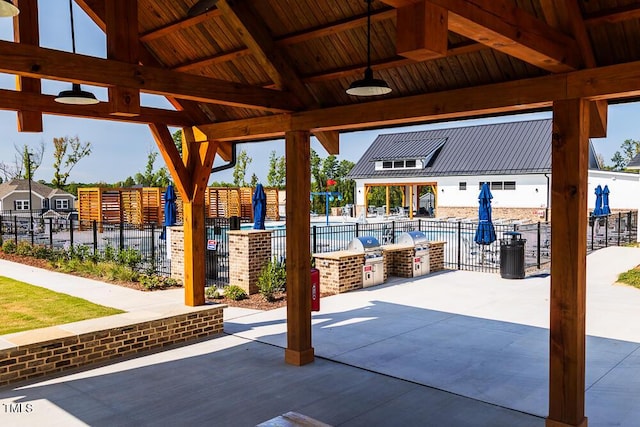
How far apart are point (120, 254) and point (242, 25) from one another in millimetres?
9954

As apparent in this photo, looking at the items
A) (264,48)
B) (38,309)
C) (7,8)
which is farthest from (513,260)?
(7,8)

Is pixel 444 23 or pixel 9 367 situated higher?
pixel 444 23

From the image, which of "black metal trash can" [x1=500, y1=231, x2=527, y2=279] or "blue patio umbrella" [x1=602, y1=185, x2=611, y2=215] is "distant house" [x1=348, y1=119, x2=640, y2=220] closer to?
"blue patio umbrella" [x1=602, y1=185, x2=611, y2=215]

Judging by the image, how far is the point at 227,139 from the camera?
28.5 feet

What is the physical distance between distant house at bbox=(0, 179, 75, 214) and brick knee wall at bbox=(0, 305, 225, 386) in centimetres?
4700

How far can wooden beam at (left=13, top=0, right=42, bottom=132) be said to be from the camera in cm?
644


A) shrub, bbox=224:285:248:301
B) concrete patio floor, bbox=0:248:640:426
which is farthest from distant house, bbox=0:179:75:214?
concrete patio floor, bbox=0:248:640:426

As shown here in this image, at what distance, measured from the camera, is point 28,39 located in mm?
6492

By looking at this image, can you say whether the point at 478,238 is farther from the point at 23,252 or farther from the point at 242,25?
the point at 23,252

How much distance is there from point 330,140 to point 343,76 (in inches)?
42.5

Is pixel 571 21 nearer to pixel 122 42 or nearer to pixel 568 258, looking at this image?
pixel 568 258

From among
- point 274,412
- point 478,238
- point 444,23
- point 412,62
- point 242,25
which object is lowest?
point 274,412

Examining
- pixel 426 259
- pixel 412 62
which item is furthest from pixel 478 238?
pixel 412 62

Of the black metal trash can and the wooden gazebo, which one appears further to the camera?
the black metal trash can
